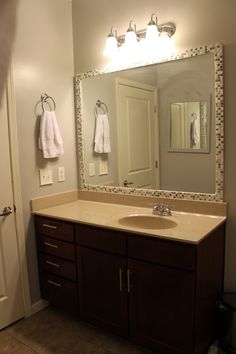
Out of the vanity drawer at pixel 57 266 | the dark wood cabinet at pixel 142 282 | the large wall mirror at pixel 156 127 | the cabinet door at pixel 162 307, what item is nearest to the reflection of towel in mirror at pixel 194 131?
the large wall mirror at pixel 156 127

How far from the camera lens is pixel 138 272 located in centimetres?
184

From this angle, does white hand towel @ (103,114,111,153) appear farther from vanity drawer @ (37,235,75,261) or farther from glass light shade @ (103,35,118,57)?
vanity drawer @ (37,235,75,261)

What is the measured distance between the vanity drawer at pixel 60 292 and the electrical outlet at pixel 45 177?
0.74 m

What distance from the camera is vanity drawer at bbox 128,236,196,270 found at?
1620 millimetres

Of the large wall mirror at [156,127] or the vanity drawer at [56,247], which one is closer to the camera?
the large wall mirror at [156,127]

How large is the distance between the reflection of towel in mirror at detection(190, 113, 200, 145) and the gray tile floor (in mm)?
1459

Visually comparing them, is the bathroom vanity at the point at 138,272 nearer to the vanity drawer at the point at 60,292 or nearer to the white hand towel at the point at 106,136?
the vanity drawer at the point at 60,292

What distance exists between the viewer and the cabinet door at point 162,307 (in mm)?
1673

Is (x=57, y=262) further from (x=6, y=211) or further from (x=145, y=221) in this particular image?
(x=145, y=221)

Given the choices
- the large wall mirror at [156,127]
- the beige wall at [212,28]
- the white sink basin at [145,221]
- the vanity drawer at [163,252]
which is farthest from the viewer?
the white sink basin at [145,221]

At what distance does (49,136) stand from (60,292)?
1.23 m

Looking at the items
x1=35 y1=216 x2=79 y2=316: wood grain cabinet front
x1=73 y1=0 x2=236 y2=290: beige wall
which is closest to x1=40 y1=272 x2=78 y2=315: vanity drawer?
x1=35 y1=216 x2=79 y2=316: wood grain cabinet front

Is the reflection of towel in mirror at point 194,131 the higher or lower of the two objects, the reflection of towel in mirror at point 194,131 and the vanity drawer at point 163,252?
the higher

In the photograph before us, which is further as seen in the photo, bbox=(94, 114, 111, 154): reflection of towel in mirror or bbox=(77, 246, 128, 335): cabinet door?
bbox=(94, 114, 111, 154): reflection of towel in mirror
